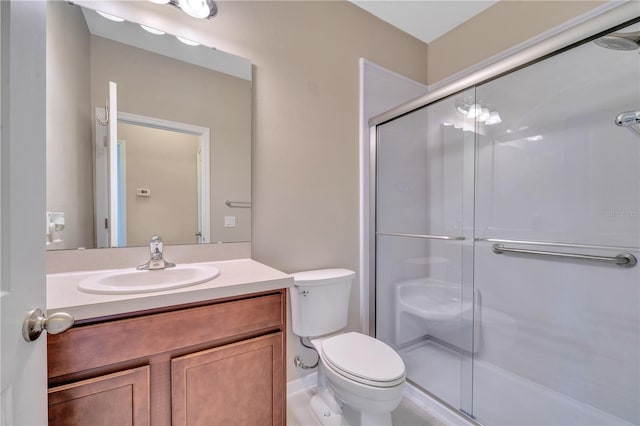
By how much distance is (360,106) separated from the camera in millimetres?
1943

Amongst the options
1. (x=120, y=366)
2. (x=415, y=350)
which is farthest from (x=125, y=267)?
(x=415, y=350)

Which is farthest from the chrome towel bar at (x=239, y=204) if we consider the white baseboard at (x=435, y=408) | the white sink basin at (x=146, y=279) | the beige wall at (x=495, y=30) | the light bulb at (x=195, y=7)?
the beige wall at (x=495, y=30)

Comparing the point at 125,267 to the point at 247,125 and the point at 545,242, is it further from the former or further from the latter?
the point at 545,242

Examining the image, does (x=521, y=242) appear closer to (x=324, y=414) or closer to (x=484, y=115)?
(x=484, y=115)

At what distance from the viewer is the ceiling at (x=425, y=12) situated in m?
1.87

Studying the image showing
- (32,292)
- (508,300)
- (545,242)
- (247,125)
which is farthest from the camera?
(508,300)

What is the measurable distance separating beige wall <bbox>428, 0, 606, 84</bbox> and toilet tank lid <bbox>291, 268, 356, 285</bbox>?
1838mm

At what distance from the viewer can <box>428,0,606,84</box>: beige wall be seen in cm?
164

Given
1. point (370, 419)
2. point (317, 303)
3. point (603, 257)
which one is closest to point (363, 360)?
point (370, 419)

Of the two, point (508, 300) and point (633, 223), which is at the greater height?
point (633, 223)

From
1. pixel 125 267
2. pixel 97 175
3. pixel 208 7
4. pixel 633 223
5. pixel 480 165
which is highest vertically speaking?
pixel 208 7

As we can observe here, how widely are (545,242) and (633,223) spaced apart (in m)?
0.38

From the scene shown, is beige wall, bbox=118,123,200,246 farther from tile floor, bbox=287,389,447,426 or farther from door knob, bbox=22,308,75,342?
tile floor, bbox=287,389,447,426

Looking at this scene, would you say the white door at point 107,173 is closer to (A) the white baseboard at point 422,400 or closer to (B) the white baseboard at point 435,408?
(A) the white baseboard at point 422,400
